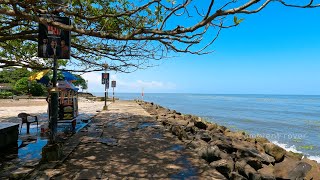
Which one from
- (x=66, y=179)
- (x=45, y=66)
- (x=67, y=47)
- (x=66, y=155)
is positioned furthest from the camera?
(x=45, y=66)

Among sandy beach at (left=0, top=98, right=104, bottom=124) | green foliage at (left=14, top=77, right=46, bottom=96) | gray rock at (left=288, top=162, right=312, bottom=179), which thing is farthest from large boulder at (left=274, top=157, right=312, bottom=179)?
green foliage at (left=14, top=77, right=46, bottom=96)

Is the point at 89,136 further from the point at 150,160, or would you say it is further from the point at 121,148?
the point at 150,160

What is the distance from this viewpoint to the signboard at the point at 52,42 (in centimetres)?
631

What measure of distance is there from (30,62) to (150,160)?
726 centimetres

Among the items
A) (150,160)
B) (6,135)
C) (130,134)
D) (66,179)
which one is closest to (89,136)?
(130,134)

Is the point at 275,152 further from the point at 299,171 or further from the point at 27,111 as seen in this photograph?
the point at 27,111

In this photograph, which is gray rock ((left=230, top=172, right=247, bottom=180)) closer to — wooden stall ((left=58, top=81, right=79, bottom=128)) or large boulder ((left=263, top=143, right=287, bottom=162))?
large boulder ((left=263, top=143, right=287, bottom=162))

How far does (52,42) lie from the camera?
6344 millimetres

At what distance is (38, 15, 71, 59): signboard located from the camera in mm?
6307

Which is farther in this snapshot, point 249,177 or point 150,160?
point 150,160

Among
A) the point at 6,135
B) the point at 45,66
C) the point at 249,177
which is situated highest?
the point at 45,66

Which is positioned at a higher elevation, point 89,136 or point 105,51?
point 105,51

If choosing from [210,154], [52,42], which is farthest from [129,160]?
[52,42]

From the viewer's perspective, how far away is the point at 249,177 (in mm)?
5902
